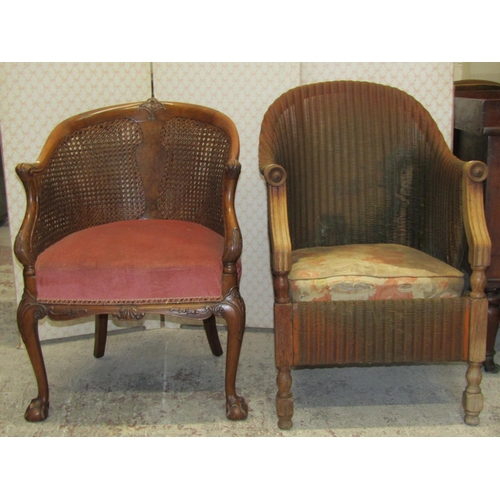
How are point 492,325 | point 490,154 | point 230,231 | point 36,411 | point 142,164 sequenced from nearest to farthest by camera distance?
point 230,231 < point 36,411 < point 490,154 < point 492,325 < point 142,164

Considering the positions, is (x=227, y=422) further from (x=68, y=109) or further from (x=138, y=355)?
(x=68, y=109)

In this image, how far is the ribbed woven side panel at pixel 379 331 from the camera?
84.6 inches

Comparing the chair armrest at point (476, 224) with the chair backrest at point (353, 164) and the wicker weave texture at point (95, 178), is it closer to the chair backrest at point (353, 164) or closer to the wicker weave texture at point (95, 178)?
the chair backrest at point (353, 164)

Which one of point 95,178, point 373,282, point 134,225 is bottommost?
point 373,282

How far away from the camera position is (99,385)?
2.60 m

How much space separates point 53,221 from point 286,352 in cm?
96

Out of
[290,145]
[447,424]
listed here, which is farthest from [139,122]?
[447,424]

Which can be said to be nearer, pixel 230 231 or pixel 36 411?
pixel 230 231

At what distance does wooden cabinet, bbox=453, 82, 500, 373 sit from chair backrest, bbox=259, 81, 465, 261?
0.21 meters

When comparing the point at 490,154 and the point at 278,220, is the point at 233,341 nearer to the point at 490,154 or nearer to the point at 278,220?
the point at 278,220

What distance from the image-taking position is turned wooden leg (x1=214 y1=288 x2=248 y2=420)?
2223mm

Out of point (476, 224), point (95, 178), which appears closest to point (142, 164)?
point (95, 178)

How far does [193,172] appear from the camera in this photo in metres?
2.64

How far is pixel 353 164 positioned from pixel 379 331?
29.5 inches
